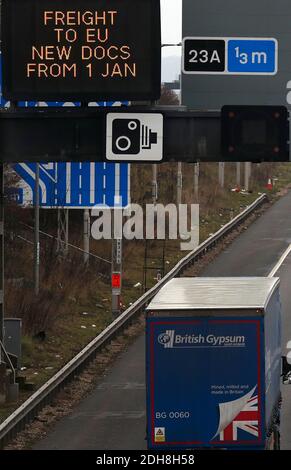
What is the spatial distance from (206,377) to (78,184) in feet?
74.0

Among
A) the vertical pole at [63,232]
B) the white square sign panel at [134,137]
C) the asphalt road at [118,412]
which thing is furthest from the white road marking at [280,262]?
the white square sign panel at [134,137]

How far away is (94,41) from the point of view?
23719 mm

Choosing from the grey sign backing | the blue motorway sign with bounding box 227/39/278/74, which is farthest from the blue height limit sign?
the grey sign backing

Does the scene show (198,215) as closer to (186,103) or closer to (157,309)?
(186,103)

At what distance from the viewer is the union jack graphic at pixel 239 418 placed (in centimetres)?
2131

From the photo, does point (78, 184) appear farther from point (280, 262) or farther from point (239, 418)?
point (239, 418)

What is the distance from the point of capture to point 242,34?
48.5 metres

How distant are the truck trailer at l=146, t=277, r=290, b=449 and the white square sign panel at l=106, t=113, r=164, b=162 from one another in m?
3.99

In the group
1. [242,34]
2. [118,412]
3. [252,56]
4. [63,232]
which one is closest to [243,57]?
[242,34]

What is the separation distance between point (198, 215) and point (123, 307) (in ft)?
57.2

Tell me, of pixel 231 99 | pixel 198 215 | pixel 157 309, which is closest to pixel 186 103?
pixel 231 99

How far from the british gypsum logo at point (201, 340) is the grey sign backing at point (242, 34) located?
2672cm

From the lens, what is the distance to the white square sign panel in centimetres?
2472

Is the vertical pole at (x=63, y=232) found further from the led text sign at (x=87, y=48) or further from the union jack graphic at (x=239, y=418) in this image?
the union jack graphic at (x=239, y=418)
